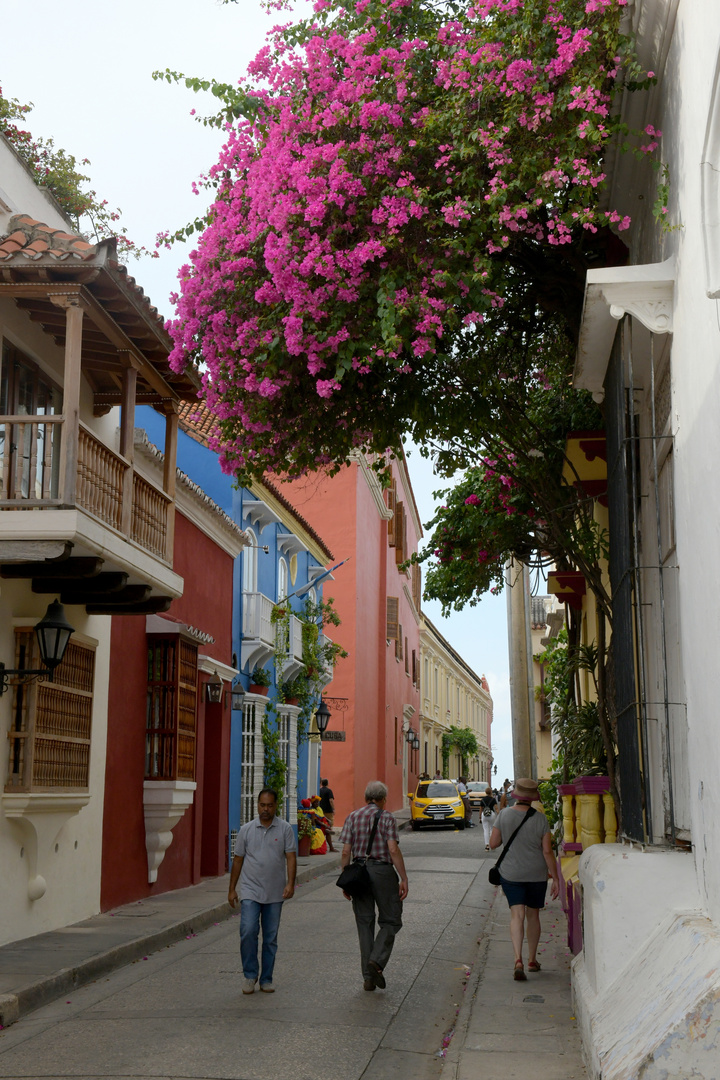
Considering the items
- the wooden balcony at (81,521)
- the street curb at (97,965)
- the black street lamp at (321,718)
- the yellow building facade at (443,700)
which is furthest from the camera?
the yellow building facade at (443,700)

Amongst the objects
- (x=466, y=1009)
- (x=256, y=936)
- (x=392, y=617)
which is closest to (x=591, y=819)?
(x=466, y=1009)

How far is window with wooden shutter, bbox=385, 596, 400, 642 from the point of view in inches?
1575

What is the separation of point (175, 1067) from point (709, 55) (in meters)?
5.81

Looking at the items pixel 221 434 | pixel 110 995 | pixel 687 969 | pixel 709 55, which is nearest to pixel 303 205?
pixel 221 434

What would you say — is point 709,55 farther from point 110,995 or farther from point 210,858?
point 210,858

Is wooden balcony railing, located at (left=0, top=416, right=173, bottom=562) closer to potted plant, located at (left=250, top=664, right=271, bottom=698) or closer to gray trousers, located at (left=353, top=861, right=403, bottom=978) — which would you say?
gray trousers, located at (left=353, top=861, right=403, bottom=978)

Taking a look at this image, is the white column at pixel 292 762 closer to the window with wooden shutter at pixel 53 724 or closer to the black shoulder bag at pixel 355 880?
the window with wooden shutter at pixel 53 724

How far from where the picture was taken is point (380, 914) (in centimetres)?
899

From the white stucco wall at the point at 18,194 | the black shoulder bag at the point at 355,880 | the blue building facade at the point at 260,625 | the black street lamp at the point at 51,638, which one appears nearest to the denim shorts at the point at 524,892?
the black shoulder bag at the point at 355,880

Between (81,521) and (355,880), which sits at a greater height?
(81,521)

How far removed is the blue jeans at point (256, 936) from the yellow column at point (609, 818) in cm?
269

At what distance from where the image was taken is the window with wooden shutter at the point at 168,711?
14836mm

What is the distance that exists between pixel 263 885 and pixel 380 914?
96 cm

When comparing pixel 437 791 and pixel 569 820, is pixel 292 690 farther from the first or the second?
pixel 437 791
